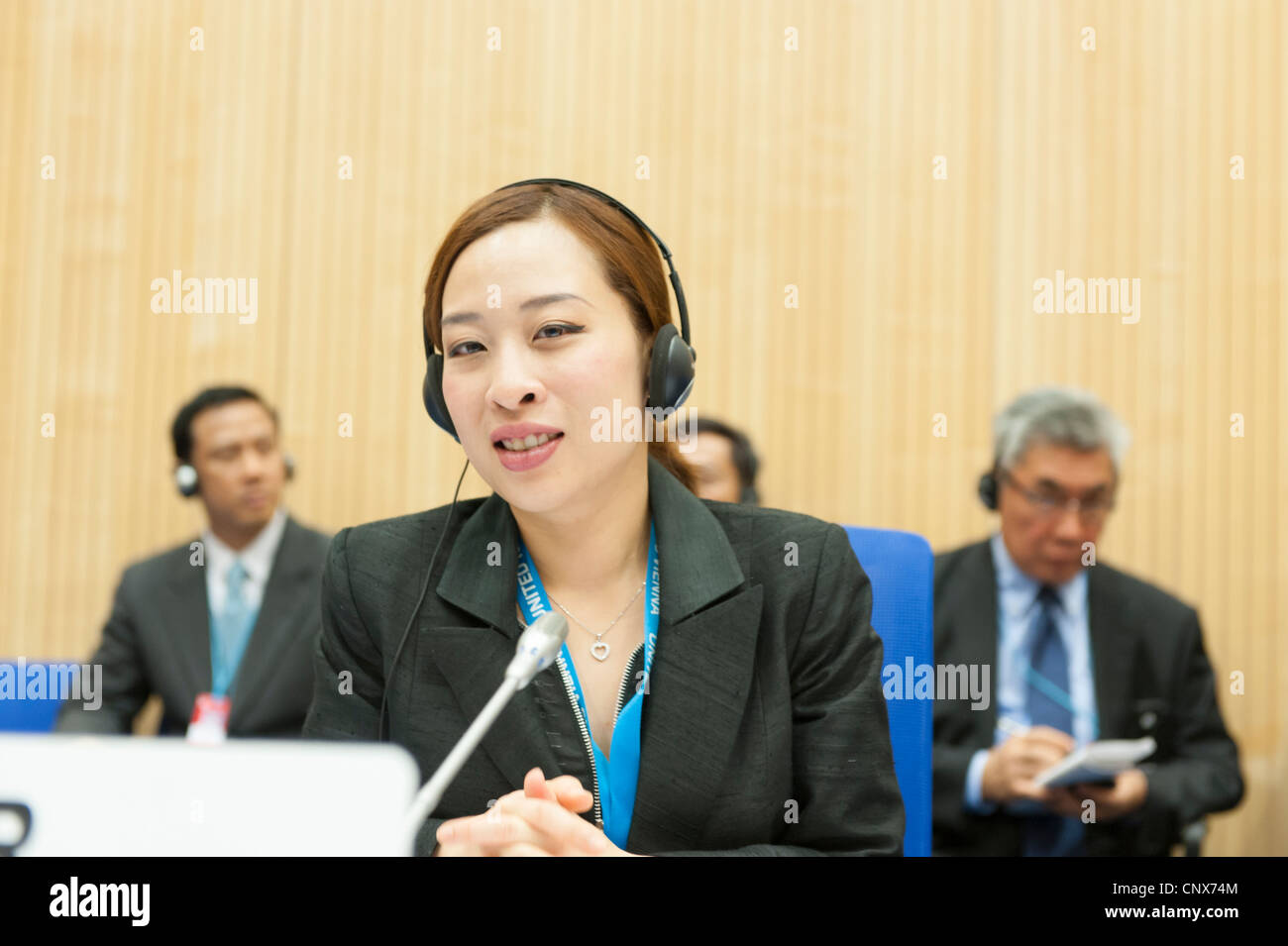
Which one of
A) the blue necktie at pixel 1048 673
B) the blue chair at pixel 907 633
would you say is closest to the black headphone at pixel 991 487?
the blue necktie at pixel 1048 673

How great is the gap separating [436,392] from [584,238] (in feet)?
0.80

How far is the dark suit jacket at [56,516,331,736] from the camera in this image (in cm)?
248

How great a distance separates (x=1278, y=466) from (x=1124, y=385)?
0.45m

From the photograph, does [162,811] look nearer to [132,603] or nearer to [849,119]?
[132,603]

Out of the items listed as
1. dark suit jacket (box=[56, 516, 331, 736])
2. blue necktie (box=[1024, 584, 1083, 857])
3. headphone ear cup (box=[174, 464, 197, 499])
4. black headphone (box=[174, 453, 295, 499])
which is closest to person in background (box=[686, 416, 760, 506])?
blue necktie (box=[1024, 584, 1083, 857])

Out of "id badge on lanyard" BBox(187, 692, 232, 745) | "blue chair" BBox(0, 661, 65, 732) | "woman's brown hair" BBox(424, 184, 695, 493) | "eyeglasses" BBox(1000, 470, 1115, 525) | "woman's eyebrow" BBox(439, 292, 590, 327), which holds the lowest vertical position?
"id badge on lanyard" BBox(187, 692, 232, 745)

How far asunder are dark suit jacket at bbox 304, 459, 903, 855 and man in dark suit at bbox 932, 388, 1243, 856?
1.12m

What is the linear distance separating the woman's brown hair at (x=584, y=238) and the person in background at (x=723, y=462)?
51.7 inches

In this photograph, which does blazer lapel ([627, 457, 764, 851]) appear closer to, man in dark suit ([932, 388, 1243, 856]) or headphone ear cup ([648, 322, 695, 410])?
headphone ear cup ([648, 322, 695, 410])

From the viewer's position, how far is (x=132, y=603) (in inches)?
103

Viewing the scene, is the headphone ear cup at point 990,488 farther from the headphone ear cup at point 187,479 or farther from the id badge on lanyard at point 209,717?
the headphone ear cup at point 187,479

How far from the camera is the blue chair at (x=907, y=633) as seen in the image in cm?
126

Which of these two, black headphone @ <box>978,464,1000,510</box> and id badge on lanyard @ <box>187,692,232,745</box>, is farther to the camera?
black headphone @ <box>978,464,1000,510</box>

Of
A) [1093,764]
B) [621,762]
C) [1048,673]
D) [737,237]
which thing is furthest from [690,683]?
[737,237]
